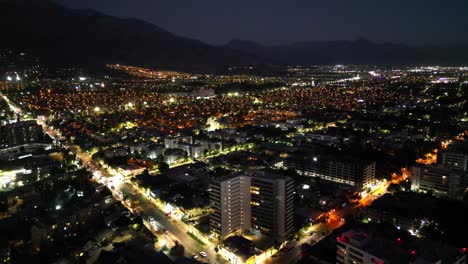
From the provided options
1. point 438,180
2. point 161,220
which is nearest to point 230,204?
point 161,220

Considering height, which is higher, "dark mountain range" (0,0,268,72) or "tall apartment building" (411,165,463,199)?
"dark mountain range" (0,0,268,72)

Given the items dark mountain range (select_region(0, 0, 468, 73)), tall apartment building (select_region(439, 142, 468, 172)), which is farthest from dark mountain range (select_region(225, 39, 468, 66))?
tall apartment building (select_region(439, 142, 468, 172))

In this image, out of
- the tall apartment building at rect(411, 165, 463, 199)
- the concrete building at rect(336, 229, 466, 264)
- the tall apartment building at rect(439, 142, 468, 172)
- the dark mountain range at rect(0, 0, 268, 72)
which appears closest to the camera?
the concrete building at rect(336, 229, 466, 264)

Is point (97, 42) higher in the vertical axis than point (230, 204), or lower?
higher

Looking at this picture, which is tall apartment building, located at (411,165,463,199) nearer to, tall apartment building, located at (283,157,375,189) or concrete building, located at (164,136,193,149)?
tall apartment building, located at (283,157,375,189)

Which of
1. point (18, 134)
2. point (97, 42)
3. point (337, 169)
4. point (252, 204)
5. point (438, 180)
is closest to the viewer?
point (252, 204)

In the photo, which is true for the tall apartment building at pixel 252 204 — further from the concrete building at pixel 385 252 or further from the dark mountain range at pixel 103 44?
the dark mountain range at pixel 103 44

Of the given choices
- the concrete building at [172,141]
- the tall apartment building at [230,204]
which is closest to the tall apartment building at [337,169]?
the tall apartment building at [230,204]

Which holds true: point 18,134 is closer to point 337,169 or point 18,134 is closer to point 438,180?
point 337,169
